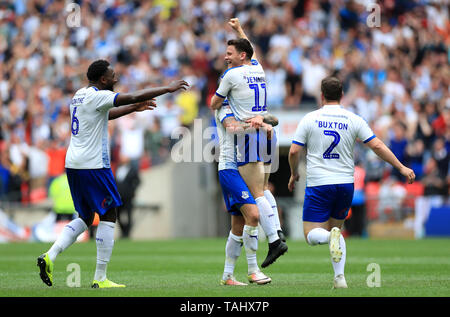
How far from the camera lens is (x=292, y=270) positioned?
41.7 feet

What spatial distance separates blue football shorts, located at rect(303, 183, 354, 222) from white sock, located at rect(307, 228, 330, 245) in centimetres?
20

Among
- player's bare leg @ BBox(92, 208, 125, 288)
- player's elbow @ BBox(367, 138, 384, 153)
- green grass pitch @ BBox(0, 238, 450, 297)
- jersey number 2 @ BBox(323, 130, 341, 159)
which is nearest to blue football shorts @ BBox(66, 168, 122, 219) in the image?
player's bare leg @ BBox(92, 208, 125, 288)

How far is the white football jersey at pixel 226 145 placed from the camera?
1029cm

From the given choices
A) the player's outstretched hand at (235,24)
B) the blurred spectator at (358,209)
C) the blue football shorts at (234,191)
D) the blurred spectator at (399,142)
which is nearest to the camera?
the blue football shorts at (234,191)

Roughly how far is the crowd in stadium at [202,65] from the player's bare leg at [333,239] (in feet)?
45.0

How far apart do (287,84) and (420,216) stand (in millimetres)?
5334

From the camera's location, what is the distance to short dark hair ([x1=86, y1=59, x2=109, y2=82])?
32.5 ft

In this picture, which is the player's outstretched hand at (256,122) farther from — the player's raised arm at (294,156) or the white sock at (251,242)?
the white sock at (251,242)

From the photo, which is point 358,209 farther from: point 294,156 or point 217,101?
point 294,156

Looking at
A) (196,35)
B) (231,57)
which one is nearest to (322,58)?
(196,35)

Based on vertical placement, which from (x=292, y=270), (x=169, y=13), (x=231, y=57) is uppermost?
(x=169, y=13)

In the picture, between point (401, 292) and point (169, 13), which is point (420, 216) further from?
point (401, 292)

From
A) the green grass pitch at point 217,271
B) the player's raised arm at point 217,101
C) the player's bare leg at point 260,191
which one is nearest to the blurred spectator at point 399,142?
the green grass pitch at point 217,271

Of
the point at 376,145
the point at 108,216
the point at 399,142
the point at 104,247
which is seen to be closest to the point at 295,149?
the point at 376,145
